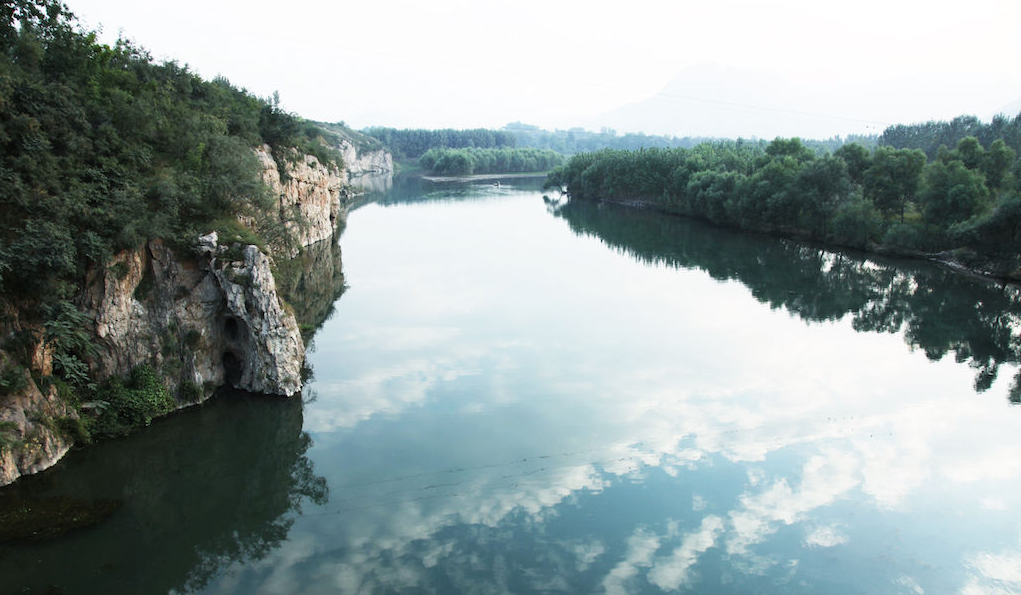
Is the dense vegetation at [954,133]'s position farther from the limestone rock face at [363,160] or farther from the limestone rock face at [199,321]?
the limestone rock face at [363,160]

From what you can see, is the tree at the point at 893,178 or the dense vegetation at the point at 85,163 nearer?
the dense vegetation at the point at 85,163

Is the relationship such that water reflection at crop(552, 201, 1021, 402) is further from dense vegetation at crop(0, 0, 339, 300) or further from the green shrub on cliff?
dense vegetation at crop(0, 0, 339, 300)

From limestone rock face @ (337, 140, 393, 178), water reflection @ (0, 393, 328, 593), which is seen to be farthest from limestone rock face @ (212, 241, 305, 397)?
limestone rock face @ (337, 140, 393, 178)

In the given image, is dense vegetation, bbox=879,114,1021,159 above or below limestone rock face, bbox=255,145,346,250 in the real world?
above

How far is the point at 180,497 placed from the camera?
48.7ft

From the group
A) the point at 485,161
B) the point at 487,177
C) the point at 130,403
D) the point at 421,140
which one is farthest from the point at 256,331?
the point at 421,140

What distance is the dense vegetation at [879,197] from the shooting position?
133 feet

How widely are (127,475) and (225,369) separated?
17.3ft

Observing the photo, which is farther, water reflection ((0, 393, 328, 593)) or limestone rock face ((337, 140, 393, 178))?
limestone rock face ((337, 140, 393, 178))

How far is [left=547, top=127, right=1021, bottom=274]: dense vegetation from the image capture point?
133ft

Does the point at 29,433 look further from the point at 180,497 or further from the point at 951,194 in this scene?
the point at 951,194

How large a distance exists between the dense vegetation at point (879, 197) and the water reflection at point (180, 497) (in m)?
42.9

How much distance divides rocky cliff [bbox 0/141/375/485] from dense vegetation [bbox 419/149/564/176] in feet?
404

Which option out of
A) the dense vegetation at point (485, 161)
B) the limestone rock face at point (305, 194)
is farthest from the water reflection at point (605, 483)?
the dense vegetation at point (485, 161)
